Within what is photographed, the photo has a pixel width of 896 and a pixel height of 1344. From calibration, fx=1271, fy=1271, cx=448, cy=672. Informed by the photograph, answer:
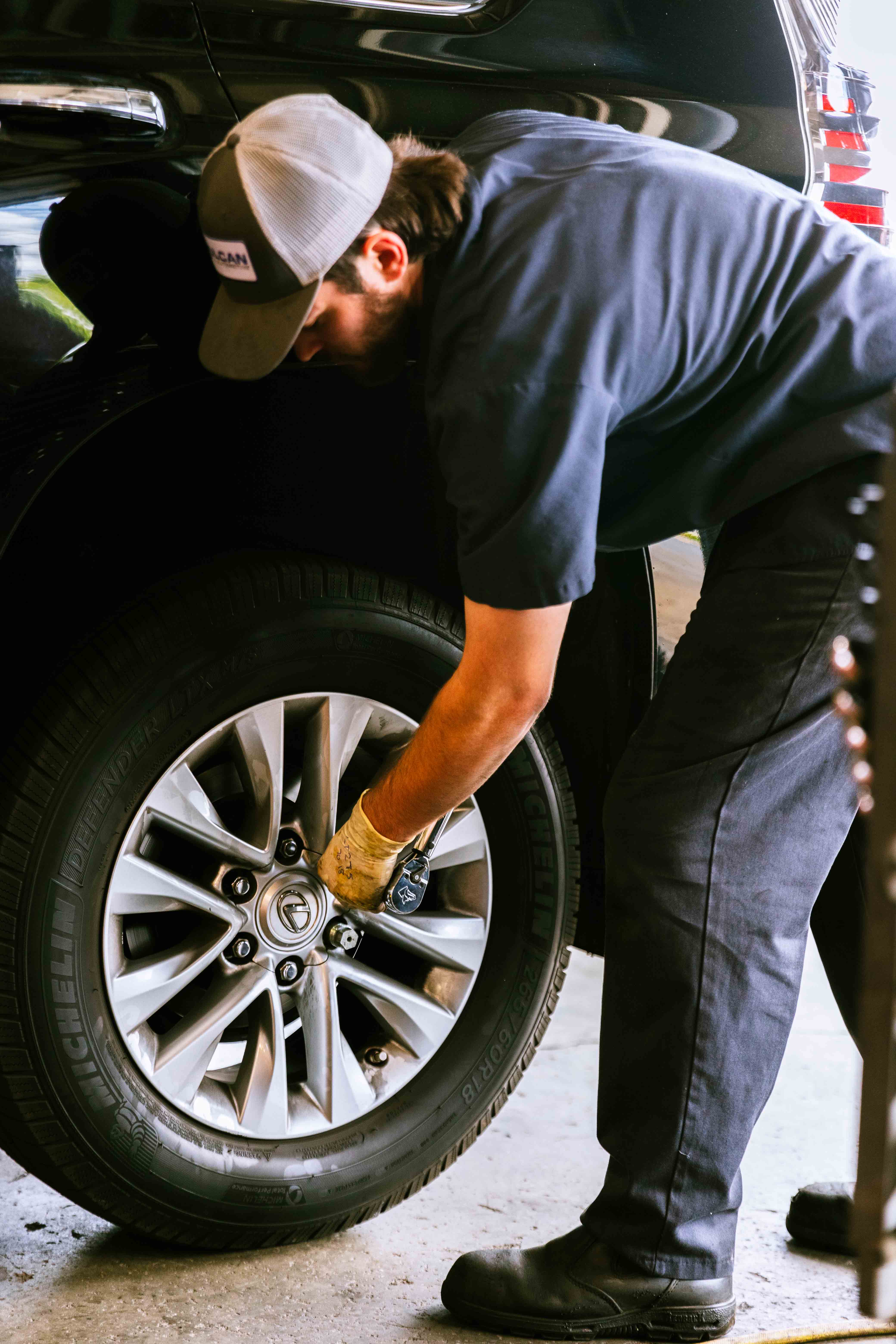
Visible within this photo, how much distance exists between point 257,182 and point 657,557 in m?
0.78

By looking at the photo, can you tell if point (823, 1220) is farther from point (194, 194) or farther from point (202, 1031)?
point (194, 194)

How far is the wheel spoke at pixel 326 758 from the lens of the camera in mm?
1723

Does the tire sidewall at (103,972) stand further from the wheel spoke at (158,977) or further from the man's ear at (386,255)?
the man's ear at (386,255)

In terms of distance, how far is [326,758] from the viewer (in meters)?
1.72

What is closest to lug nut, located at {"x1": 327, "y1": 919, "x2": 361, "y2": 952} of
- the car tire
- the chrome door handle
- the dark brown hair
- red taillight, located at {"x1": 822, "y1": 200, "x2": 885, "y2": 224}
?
the car tire

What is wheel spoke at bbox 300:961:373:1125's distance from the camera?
5.70 ft

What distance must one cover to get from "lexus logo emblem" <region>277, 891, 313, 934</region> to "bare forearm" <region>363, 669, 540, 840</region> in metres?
0.22

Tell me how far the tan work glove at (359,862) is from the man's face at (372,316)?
1.71 ft

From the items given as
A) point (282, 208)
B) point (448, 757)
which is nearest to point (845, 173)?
point (282, 208)

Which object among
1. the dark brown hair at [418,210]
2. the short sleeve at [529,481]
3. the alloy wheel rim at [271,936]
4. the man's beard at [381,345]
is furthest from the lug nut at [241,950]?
the dark brown hair at [418,210]

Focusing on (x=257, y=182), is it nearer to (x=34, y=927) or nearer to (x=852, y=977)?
(x=34, y=927)

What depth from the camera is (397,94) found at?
1.55 meters

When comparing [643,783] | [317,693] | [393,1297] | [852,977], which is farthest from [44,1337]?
[852,977]

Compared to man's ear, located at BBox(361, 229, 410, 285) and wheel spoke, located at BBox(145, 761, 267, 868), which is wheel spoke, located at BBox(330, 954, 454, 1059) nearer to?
wheel spoke, located at BBox(145, 761, 267, 868)
